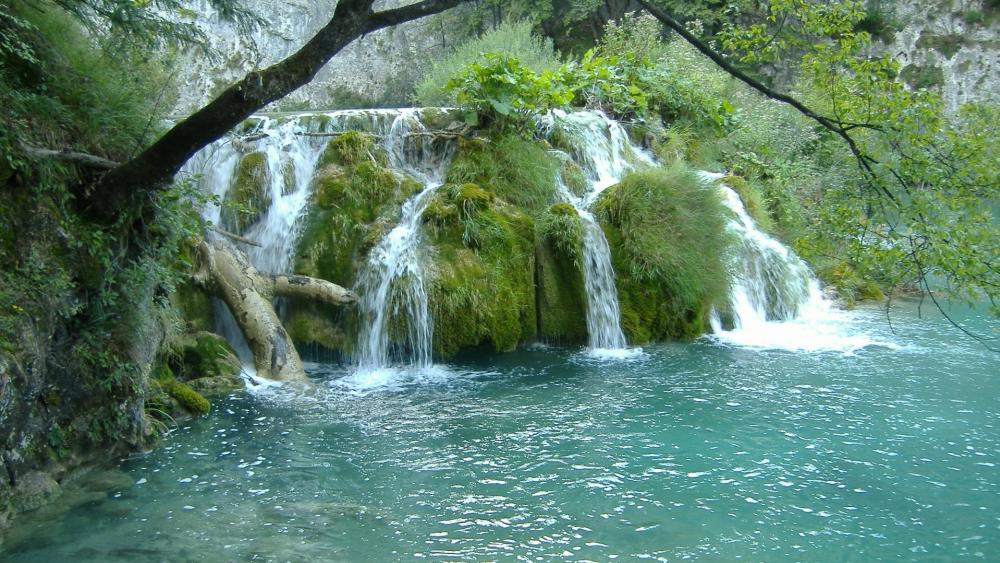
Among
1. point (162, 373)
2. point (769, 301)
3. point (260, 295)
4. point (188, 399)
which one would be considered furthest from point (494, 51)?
point (188, 399)

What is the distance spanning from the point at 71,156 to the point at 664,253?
250 inches

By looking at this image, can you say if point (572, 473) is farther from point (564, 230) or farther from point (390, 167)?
point (390, 167)

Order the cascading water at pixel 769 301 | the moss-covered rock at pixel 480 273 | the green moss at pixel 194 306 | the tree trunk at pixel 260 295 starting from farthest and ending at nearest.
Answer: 1. the cascading water at pixel 769 301
2. the moss-covered rock at pixel 480 273
3. the green moss at pixel 194 306
4. the tree trunk at pixel 260 295

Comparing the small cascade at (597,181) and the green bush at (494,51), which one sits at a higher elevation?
the green bush at (494,51)

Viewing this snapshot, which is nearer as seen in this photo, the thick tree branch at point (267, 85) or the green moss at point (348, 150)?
the thick tree branch at point (267, 85)

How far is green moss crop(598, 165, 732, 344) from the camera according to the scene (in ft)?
29.3

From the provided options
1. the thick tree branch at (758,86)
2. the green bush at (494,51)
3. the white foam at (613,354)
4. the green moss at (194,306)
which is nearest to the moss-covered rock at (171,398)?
the green moss at (194,306)

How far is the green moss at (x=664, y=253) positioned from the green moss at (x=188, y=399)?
477cm

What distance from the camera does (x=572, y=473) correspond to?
5.19 m

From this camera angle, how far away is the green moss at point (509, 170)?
9539mm

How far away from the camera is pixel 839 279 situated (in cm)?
1185

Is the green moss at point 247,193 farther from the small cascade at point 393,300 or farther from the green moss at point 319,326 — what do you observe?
the small cascade at point 393,300

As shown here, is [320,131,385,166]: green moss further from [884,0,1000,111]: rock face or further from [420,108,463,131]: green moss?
[884,0,1000,111]: rock face

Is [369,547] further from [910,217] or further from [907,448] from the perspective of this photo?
[907,448]
